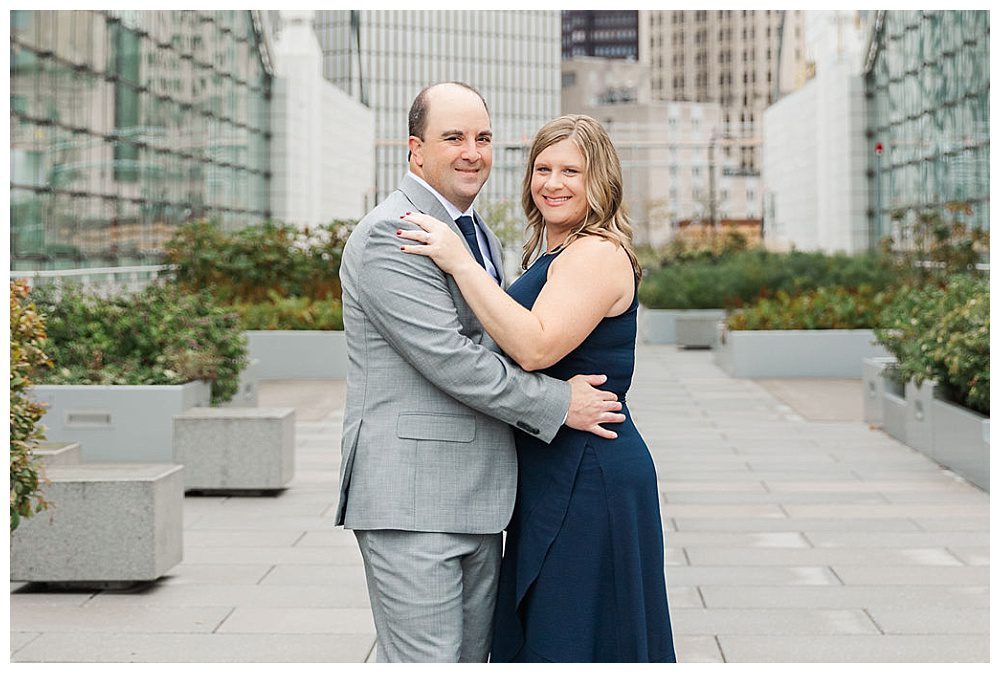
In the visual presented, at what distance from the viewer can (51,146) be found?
735 inches

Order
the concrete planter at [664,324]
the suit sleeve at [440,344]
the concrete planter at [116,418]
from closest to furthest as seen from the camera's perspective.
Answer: the suit sleeve at [440,344] < the concrete planter at [116,418] < the concrete planter at [664,324]

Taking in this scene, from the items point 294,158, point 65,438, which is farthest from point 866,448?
point 294,158

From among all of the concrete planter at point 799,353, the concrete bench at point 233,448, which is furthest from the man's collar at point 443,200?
the concrete planter at point 799,353

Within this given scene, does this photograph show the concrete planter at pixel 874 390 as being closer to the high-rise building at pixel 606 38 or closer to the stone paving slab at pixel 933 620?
the stone paving slab at pixel 933 620

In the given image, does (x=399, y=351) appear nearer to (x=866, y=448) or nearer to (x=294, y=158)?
(x=866, y=448)

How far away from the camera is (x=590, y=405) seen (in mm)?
3104

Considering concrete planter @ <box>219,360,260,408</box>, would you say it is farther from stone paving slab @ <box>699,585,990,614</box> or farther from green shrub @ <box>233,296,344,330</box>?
stone paving slab @ <box>699,585,990,614</box>

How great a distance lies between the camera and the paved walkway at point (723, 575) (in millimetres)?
5090

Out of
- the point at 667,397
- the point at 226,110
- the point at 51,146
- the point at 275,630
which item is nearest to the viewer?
the point at 275,630

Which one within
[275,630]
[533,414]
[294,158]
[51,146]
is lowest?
[275,630]

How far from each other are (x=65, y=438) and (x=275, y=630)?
14.5 ft

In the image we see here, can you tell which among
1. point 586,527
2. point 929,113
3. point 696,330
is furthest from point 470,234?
point 929,113

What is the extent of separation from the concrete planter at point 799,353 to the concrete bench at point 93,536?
39.9 feet

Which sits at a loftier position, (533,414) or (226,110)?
(226,110)
